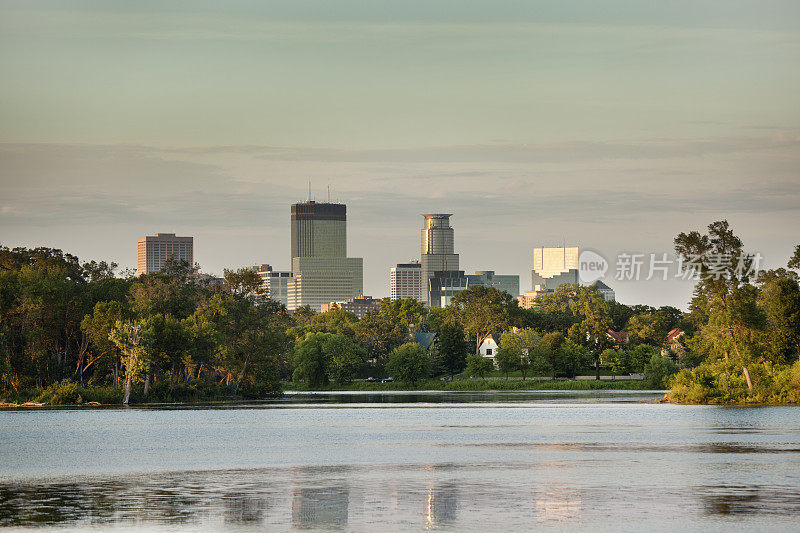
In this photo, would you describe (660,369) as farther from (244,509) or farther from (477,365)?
(244,509)

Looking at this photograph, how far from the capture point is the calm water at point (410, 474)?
92.6ft

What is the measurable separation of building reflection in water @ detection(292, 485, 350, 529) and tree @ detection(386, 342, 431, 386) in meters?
123

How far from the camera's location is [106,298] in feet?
388

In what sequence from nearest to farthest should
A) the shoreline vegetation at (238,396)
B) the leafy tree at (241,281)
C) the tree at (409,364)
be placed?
1. the shoreline vegetation at (238,396)
2. the leafy tree at (241,281)
3. the tree at (409,364)

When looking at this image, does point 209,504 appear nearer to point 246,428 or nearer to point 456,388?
point 246,428

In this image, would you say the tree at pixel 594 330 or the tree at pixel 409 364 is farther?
the tree at pixel 594 330

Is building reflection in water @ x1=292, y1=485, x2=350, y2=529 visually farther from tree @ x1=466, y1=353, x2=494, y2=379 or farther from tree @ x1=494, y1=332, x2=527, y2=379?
tree @ x1=494, y1=332, x2=527, y2=379

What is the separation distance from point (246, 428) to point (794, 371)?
47286 millimetres

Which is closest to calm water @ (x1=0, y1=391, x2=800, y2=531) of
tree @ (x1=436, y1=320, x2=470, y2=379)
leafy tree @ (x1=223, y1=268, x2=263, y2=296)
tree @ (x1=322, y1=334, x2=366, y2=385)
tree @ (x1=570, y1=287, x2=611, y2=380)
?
leafy tree @ (x1=223, y1=268, x2=263, y2=296)

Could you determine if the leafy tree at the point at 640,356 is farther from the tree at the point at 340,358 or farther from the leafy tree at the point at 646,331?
the tree at the point at 340,358

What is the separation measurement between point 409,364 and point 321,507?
5056 inches

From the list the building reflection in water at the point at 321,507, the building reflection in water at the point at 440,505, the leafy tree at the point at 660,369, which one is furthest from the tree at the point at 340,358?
the building reflection in water at the point at 321,507

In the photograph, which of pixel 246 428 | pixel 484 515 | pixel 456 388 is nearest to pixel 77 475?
pixel 484 515

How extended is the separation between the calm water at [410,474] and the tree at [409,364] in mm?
82218
